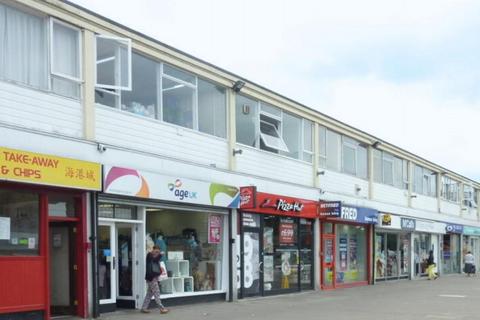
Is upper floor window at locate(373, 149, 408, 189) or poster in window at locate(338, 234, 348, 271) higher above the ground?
upper floor window at locate(373, 149, 408, 189)

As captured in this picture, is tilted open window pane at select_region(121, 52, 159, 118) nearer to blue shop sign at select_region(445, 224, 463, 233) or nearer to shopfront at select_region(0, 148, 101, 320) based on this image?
shopfront at select_region(0, 148, 101, 320)

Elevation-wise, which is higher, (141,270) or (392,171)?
(392,171)

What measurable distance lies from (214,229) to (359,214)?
28.8ft

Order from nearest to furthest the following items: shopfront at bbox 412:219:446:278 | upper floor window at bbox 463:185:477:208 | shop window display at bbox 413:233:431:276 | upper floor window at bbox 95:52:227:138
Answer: upper floor window at bbox 95:52:227:138, shopfront at bbox 412:219:446:278, shop window display at bbox 413:233:431:276, upper floor window at bbox 463:185:477:208

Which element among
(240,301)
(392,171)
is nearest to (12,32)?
(240,301)

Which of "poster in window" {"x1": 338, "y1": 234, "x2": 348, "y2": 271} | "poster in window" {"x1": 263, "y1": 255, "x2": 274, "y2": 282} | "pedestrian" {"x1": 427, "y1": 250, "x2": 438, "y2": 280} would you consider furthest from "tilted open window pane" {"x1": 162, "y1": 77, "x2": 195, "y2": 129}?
"pedestrian" {"x1": 427, "y1": 250, "x2": 438, "y2": 280}

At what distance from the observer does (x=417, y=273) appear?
31.3 metres

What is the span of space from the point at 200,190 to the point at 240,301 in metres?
3.45

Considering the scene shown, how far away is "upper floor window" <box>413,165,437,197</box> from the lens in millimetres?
32688

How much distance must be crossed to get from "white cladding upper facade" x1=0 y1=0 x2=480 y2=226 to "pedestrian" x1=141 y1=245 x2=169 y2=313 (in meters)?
2.05

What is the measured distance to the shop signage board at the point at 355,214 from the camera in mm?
21359

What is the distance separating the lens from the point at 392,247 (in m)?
28.8

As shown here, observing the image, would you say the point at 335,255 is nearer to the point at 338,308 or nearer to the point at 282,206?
the point at 282,206

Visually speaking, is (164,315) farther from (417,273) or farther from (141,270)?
(417,273)
